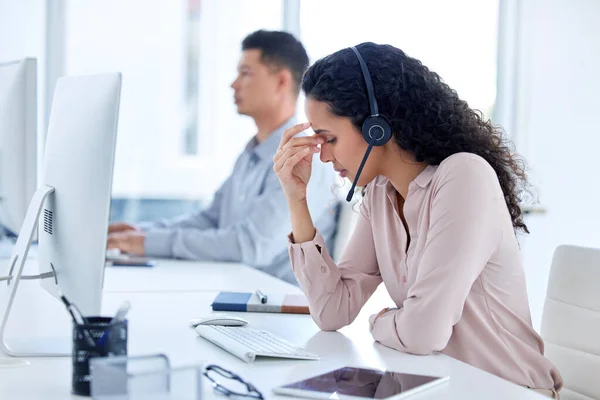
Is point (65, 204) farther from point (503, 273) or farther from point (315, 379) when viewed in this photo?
→ point (503, 273)

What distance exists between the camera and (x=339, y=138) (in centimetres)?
152

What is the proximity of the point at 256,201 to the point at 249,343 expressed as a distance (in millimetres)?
1670

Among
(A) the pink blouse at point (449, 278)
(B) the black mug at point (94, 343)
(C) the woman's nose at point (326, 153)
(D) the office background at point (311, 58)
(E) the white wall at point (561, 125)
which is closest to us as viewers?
(B) the black mug at point (94, 343)

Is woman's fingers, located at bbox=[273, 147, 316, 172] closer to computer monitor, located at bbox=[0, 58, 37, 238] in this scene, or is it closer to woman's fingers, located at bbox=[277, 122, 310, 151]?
woman's fingers, located at bbox=[277, 122, 310, 151]

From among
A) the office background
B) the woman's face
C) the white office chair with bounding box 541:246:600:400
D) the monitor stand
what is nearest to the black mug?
the monitor stand

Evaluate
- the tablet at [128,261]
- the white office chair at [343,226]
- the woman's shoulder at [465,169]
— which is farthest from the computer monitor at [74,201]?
the white office chair at [343,226]

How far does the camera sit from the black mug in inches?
39.1

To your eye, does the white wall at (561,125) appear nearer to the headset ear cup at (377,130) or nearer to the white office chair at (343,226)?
the white office chair at (343,226)

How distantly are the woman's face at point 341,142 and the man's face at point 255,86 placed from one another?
1.64m

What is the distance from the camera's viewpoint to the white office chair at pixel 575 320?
4.76 feet

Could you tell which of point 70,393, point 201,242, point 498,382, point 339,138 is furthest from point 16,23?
point 498,382

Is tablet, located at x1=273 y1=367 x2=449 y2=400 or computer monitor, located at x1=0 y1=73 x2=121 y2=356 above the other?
computer monitor, located at x1=0 y1=73 x2=121 y2=356

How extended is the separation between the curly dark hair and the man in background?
1.26m

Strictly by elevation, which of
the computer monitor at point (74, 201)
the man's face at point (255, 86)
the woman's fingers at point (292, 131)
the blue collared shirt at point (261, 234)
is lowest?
the blue collared shirt at point (261, 234)
